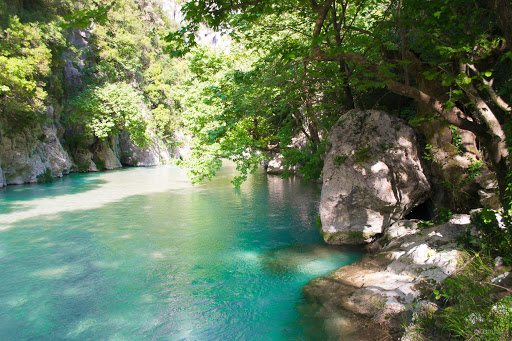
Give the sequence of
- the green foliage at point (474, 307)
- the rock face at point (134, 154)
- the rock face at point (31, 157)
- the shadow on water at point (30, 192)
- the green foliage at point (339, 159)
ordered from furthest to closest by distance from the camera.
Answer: the rock face at point (134, 154), the rock face at point (31, 157), the shadow on water at point (30, 192), the green foliage at point (339, 159), the green foliage at point (474, 307)

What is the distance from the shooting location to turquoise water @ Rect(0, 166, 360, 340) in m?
5.27

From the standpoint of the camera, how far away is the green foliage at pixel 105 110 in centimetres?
2822

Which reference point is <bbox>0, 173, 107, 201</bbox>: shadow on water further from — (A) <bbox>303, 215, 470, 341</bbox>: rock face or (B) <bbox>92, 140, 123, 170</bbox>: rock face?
(A) <bbox>303, 215, 470, 341</bbox>: rock face

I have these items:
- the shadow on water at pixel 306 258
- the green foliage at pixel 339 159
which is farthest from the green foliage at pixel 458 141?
the shadow on water at pixel 306 258

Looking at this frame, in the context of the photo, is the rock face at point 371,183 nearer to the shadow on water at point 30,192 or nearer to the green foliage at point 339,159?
the green foliage at point 339,159

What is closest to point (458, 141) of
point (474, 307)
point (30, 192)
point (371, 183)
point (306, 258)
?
point (371, 183)

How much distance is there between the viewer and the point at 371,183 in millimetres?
8016

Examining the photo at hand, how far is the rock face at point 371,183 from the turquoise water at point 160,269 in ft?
2.60

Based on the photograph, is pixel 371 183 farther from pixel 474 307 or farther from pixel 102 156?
pixel 102 156

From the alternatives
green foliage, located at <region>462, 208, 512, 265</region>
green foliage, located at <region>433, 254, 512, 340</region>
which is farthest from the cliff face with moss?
green foliage, located at <region>433, 254, 512, 340</region>

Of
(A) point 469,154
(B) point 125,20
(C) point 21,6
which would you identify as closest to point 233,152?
(A) point 469,154

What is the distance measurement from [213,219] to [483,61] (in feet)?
29.8

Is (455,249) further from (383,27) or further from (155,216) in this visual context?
(155,216)

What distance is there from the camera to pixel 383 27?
6227 millimetres
